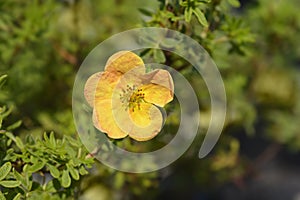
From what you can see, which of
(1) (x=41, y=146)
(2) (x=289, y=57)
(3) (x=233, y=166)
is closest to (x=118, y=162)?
(1) (x=41, y=146)

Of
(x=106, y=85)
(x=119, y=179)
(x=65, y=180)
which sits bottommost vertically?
(x=119, y=179)

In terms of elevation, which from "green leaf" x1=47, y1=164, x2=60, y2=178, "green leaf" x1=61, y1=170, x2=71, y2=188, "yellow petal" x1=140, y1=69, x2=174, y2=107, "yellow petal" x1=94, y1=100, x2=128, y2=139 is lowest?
"green leaf" x1=61, y1=170, x2=71, y2=188

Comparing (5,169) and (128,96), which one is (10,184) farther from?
(128,96)

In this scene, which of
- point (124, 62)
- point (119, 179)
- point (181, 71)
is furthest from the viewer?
point (119, 179)

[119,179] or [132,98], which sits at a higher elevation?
[132,98]

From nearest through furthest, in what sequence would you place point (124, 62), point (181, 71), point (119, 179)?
point (124, 62), point (181, 71), point (119, 179)

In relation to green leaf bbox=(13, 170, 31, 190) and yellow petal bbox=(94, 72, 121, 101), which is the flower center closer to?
yellow petal bbox=(94, 72, 121, 101)

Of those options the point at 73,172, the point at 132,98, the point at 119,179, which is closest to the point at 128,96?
the point at 132,98

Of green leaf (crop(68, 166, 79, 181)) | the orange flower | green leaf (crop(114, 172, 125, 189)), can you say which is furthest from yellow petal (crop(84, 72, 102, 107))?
green leaf (crop(114, 172, 125, 189))
